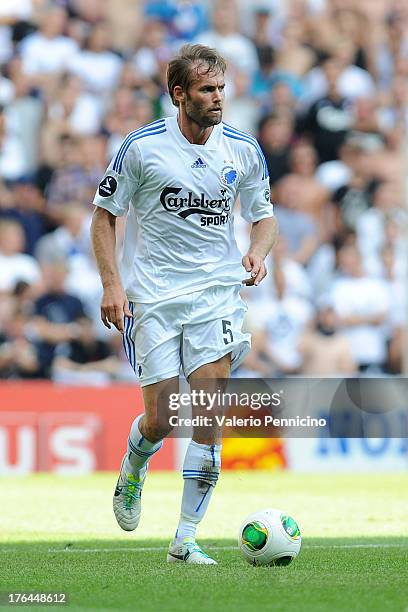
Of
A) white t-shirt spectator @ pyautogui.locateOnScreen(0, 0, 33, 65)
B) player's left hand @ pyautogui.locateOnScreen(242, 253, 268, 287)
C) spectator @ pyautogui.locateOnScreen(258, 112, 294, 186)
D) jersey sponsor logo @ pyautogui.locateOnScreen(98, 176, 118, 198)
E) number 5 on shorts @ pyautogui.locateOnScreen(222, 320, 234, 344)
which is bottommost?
number 5 on shorts @ pyautogui.locateOnScreen(222, 320, 234, 344)

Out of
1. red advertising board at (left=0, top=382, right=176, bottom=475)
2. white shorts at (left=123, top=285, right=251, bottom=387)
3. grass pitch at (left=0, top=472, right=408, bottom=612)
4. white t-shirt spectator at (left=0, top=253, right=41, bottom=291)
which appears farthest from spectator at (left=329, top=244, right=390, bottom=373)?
white shorts at (left=123, top=285, right=251, bottom=387)

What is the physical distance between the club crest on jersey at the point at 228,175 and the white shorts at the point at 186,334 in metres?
0.57

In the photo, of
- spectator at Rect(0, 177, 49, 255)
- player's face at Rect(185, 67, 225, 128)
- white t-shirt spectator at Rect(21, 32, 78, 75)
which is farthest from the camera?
white t-shirt spectator at Rect(21, 32, 78, 75)

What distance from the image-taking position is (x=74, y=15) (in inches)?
695

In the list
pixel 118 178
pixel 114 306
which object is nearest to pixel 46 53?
pixel 118 178

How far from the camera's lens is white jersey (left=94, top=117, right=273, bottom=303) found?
694 cm

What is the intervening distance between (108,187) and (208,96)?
2.34ft

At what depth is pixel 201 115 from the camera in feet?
22.5

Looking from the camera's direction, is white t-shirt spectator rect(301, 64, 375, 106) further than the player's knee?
Yes

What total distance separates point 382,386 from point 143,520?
5755 mm

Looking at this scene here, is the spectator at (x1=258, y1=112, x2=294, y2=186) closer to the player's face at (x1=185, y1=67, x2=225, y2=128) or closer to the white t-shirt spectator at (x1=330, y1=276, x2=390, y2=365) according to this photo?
the white t-shirt spectator at (x1=330, y1=276, x2=390, y2=365)

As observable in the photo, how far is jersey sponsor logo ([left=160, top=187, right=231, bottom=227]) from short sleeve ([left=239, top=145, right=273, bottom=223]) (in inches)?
10.3

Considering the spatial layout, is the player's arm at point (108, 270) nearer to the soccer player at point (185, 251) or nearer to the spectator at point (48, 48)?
the soccer player at point (185, 251)

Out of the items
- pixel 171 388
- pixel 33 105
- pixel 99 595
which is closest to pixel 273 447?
pixel 33 105
